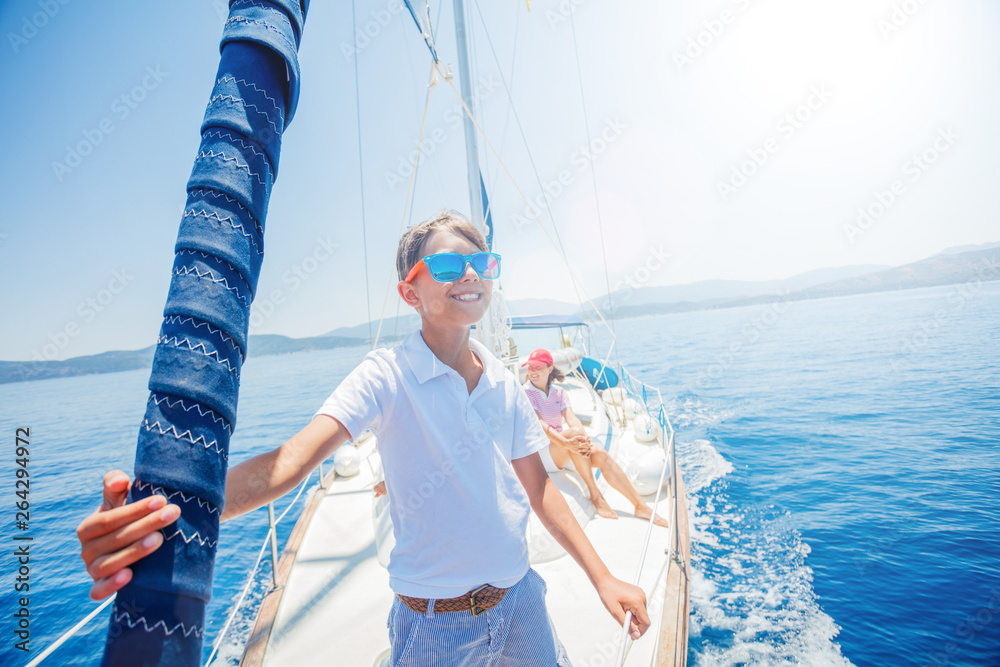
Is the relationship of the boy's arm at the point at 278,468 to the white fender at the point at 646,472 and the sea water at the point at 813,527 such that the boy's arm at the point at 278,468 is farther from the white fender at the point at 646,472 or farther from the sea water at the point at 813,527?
the sea water at the point at 813,527

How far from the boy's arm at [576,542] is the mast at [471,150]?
3.89 metres

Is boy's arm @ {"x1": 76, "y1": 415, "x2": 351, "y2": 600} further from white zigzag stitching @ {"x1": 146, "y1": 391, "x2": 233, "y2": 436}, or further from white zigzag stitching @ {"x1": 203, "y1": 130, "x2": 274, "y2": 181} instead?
white zigzag stitching @ {"x1": 203, "y1": 130, "x2": 274, "y2": 181}

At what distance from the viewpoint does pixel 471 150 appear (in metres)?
5.80

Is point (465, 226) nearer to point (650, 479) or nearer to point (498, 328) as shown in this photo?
point (650, 479)

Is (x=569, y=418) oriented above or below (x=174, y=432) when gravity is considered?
below

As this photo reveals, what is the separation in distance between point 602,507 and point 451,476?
328cm

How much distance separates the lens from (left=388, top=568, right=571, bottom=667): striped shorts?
1262 millimetres

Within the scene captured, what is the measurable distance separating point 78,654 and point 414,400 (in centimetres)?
735

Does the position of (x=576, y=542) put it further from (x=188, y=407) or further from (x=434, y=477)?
(x=188, y=407)

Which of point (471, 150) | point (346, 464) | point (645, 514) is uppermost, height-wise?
point (471, 150)

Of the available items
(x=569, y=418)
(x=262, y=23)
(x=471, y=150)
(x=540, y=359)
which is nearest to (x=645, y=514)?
(x=569, y=418)

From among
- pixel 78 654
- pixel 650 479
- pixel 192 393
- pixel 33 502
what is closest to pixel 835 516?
pixel 650 479

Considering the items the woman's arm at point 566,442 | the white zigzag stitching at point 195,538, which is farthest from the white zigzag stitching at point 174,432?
the woman's arm at point 566,442

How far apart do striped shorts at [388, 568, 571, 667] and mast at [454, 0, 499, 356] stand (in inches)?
162
